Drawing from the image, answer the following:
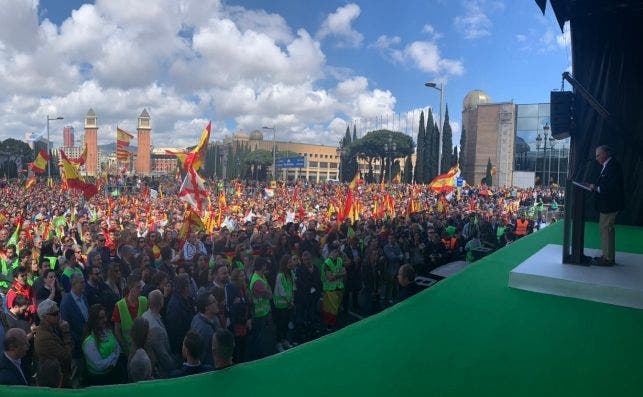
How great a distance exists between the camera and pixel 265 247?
29.5 feet

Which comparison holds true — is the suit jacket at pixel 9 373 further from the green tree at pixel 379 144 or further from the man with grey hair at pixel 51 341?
the green tree at pixel 379 144

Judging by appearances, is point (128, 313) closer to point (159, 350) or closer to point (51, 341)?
point (159, 350)

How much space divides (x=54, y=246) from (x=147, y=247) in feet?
7.46

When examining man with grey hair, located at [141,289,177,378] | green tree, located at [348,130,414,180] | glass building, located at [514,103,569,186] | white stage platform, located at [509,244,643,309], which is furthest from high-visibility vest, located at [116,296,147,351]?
green tree, located at [348,130,414,180]

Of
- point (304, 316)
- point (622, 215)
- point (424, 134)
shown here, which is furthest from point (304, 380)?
point (424, 134)

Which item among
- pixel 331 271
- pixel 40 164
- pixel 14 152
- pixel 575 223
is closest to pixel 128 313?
pixel 331 271

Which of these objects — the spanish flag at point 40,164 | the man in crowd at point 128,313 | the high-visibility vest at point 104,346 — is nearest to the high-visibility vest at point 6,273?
the man in crowd at point 128,313

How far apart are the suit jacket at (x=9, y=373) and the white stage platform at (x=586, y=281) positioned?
4323mm

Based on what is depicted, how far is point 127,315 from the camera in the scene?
5051 mm

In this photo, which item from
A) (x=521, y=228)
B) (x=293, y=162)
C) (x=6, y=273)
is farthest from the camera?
(x=293, y=162)

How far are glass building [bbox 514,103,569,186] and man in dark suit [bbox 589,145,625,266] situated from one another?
5483 cm

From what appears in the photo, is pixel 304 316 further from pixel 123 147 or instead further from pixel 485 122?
pixel 485 122

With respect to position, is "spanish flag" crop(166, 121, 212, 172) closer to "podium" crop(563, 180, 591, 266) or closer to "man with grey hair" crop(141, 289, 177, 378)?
"man with grey hair" crop(141, 289, 177, 378)

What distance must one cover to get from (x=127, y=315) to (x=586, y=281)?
4.63 meters
